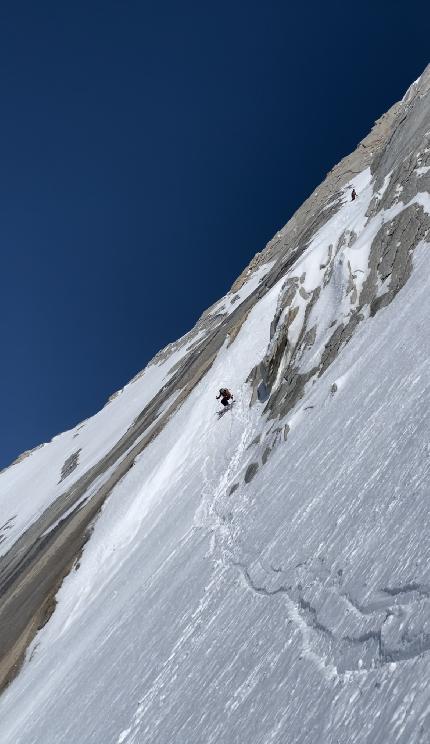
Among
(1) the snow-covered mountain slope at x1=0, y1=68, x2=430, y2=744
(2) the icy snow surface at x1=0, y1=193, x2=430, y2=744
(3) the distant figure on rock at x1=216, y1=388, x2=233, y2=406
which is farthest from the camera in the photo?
(3) the distant figure on rock at x1=216, y1=388, x2=233, y2=406

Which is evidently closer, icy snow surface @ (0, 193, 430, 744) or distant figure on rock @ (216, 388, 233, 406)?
icy snow surface @ (0, 193, 430, 744)

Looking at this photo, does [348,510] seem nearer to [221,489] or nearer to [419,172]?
[221,489]

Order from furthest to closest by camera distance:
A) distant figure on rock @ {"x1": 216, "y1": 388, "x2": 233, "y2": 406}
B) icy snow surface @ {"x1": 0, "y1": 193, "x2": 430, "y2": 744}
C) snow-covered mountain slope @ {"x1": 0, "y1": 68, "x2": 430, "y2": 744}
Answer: distant figure on rock @ {"x1": 216, "y1": 388, "x2": 233, "y2": 406}, snow-covered mountain slope @ {"x1": 0, "y1": 68, "x2": 430, "y2": 744}, icy snow surface @ {"x1": 0, "y1": 193, "x2": 430, "y2": 744}

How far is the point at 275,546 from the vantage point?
11.0 metres

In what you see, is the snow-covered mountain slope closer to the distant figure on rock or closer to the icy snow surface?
the icy snow surface

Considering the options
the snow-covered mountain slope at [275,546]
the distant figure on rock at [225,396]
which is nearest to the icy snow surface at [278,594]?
the snow-covered mountain slope at [275,546]

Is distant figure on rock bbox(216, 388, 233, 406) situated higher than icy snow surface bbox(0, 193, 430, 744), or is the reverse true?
distant figure on rock bbox(216, 388, 233, 406)

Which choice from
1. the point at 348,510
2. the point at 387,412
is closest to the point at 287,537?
the point at 348,510

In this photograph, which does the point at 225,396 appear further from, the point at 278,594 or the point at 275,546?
the point at 278,594

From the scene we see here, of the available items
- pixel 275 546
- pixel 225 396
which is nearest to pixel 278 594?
pixel 275 546

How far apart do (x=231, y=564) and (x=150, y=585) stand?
14.9ft

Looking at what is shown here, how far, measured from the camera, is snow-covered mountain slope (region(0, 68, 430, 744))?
21.8ft

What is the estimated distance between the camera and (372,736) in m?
5.21

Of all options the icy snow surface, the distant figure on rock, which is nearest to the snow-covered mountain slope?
the icy snow surface
